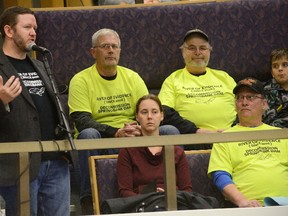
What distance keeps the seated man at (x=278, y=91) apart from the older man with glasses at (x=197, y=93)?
21cm

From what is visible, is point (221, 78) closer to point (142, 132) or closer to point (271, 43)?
point (271, 43)

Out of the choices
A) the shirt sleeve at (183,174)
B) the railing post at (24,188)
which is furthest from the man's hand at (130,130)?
the railing post at (24,188)

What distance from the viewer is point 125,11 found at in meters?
6.05

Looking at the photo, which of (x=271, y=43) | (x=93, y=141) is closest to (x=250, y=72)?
(x=271, y=43)

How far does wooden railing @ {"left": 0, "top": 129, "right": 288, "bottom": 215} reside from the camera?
3.91m

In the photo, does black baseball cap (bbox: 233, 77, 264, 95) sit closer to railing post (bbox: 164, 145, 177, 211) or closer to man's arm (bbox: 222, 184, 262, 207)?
man's arm (bbox: 222, 184, 262, 207)

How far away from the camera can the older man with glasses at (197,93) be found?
542cm

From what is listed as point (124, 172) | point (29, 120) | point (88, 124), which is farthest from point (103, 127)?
point (29, 120)

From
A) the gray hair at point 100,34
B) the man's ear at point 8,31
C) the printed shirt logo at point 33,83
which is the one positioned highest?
the gray hair at point 100,34

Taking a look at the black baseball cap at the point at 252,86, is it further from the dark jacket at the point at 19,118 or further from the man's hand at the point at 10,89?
the man's hand at the point at 10,89

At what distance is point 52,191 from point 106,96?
113cm

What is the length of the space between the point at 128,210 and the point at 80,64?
6.36 feet

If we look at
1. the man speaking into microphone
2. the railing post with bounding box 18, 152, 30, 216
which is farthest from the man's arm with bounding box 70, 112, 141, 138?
the railing post with bounding box 18, 152, 30, 216

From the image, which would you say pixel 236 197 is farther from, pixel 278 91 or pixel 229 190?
pixel 278 91
